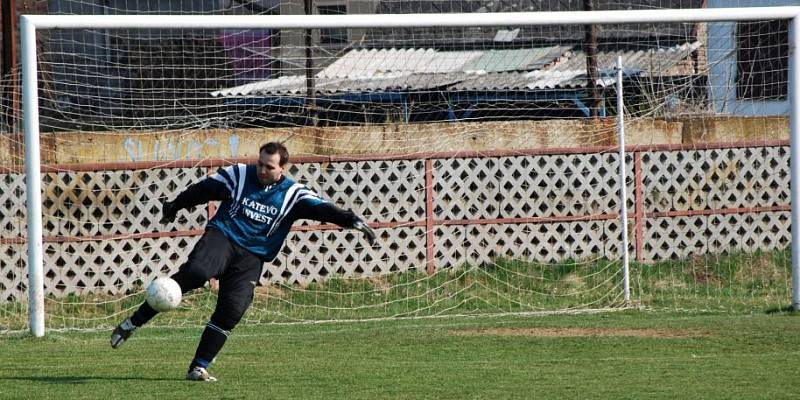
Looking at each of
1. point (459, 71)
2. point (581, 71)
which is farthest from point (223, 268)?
point (581, 71)

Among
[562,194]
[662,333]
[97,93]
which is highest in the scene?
[97,93]

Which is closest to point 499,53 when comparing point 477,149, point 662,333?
point 477,149

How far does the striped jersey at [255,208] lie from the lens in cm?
820

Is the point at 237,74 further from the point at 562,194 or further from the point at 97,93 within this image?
the point at 562,194

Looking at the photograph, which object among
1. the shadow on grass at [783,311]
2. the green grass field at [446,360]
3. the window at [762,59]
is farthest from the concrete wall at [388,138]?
the shadow on grass at [783,311]

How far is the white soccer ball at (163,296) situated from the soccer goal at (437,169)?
16.7 feet

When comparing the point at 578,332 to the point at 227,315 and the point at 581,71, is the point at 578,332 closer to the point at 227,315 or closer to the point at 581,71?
the point at 227,315

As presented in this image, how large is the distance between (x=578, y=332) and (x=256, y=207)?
4103 millimetres

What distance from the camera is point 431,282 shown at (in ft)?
47.5

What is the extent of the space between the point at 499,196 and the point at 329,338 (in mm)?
4999

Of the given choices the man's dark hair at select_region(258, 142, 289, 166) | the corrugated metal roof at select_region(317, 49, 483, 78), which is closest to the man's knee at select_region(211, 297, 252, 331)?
the man's dark hair at select_region(258, 142, 289, 166)

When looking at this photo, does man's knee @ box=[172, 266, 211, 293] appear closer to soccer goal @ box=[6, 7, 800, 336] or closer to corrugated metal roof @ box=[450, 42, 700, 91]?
soccer goal @ box=[6, 7, 800, 336]

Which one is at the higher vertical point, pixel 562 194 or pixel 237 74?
pixel 237 74

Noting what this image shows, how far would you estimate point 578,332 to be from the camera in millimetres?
11125
